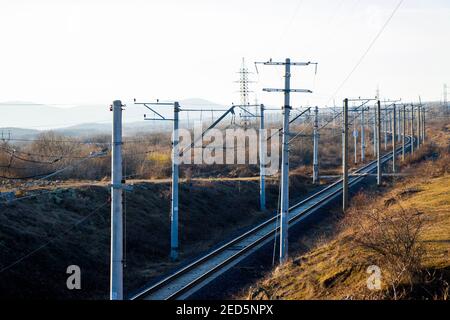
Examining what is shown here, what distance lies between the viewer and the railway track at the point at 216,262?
20.8 metres

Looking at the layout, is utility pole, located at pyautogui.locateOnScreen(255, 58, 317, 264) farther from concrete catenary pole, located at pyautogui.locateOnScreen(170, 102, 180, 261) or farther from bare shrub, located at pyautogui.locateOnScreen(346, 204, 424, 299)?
bare shrub, located at pyautogui.locateOnScreen(346, 204, 424, 299)

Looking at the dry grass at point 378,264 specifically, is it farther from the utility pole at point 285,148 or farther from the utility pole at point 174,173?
the utility pole at point 174,173

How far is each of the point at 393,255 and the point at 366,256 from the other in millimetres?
1903

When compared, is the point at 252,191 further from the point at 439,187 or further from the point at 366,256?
the point at 366,256

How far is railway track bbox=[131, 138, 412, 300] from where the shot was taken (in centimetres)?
2081

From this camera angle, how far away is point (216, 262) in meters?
25.6

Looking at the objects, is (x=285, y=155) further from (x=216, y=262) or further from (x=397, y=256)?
(x=397, y=256)
